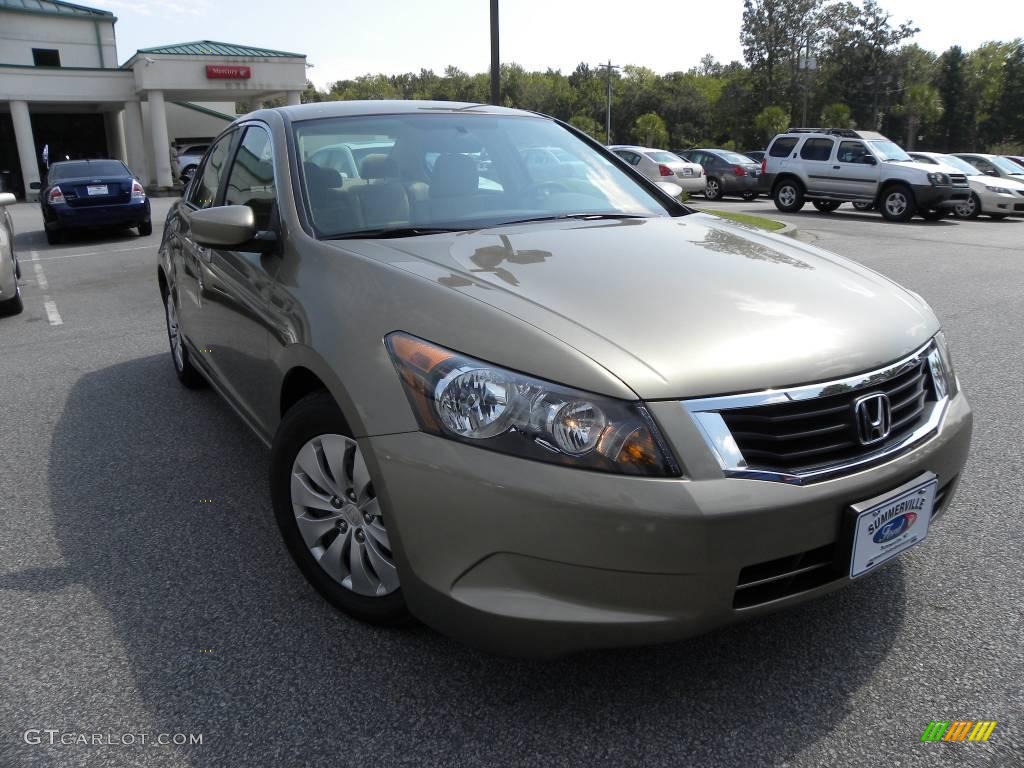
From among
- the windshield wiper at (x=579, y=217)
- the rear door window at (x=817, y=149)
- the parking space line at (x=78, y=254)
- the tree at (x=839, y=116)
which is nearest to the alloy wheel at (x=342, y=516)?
the windshield wiper at (x=579, y=217)

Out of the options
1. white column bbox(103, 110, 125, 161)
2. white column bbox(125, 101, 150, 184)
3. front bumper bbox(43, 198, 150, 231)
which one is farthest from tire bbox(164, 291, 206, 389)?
white column bbox(103, 110, 125, 161)

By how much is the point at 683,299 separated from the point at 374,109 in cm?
190

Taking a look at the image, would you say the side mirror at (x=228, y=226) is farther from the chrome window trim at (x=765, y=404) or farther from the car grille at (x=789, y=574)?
the car grille at (x=789, y=574)

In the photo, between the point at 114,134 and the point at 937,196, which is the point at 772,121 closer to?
the point at 114,134

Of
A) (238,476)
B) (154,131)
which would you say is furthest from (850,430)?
(154,131)

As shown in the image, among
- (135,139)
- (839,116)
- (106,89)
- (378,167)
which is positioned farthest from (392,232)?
(839,116)

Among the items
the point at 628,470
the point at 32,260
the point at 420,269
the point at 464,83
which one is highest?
the point at 464,83

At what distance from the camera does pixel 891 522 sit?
204 cm

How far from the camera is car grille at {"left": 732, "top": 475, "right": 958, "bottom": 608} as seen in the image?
6.17 feet

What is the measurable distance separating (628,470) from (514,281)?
0.73m

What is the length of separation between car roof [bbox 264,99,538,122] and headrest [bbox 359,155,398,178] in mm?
393

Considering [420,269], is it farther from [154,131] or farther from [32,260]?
[154,131]

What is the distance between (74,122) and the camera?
3659 cm

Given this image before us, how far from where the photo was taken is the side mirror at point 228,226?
278 centimetres
